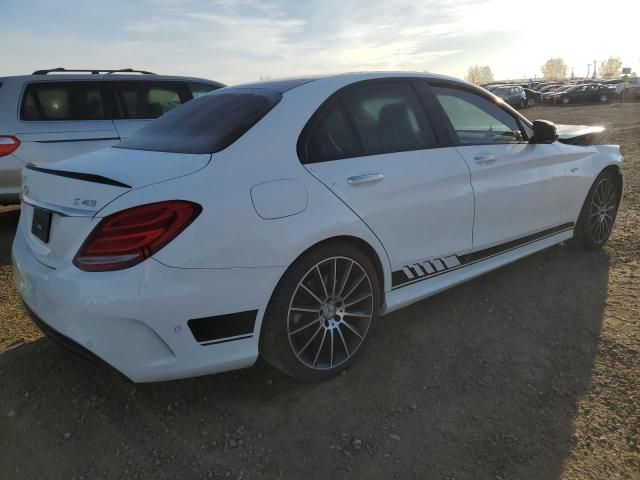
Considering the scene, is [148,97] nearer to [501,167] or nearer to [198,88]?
[198,88]

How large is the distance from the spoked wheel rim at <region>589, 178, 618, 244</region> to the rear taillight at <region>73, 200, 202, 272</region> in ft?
12.4

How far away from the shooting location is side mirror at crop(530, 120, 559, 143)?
3779 millimetres

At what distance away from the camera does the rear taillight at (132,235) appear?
81.9 inches

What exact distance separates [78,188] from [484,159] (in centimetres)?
245

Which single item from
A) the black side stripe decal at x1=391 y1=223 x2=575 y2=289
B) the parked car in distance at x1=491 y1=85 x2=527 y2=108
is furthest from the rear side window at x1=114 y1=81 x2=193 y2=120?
the parked car in distance at x1=491 y1=85 x2=527 y2=108

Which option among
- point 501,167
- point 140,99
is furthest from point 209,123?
point 140,99

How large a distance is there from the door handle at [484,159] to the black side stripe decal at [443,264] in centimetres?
59

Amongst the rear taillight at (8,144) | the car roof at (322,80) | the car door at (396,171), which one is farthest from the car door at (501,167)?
the rear taillight at (8,144)

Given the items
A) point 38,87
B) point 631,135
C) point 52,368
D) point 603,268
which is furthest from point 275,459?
point 631,135

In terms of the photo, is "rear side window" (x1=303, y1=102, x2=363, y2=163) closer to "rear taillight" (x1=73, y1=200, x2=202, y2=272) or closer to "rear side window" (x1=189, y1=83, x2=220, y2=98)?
"rear taillight" (x1=73, y1=200, x2=202, y2=272)

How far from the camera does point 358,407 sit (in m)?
2.59

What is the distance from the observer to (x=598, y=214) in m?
4.54

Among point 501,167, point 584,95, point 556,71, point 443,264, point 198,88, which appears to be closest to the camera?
point 443,264

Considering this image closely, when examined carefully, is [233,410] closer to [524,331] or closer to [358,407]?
[358,407]
